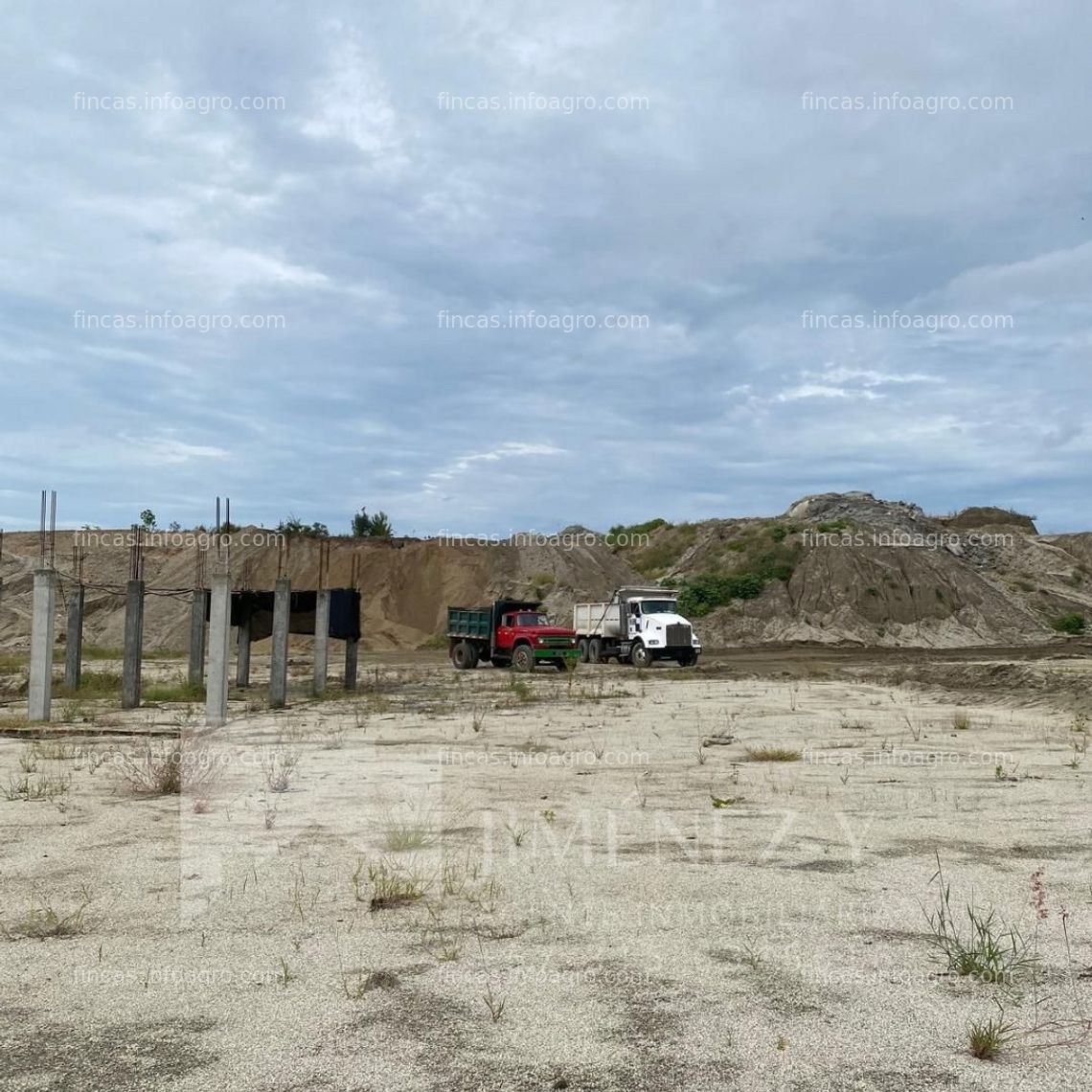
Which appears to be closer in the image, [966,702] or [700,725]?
[700,725]

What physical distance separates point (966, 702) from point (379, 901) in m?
18.0

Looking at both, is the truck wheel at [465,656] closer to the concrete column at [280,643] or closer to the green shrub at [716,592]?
the concrete column at [280,643]

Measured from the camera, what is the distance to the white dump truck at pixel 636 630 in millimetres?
34250

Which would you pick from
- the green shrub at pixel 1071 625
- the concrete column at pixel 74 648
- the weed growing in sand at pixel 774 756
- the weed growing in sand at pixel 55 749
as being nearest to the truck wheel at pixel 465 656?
the concrete column at pixel 74 648

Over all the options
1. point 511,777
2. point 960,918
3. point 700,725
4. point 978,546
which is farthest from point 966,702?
point 978,546

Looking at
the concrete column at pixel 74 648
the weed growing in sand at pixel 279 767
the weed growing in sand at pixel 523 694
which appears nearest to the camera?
the weed growing in sand at pixel 279 767

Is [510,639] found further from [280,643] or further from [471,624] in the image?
[280,643]

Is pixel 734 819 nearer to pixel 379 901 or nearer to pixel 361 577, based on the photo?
pixel 379 901

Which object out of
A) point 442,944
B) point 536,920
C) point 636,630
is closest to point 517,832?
point 536,920

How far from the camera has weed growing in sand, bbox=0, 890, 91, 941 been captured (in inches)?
235

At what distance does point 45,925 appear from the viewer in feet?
20.0

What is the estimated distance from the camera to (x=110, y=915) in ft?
20.9

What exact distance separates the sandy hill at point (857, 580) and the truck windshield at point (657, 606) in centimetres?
1534

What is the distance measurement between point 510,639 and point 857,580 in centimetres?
2716
